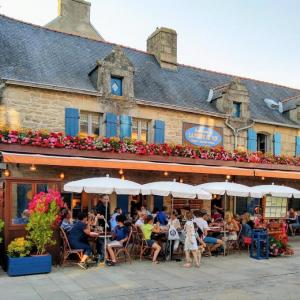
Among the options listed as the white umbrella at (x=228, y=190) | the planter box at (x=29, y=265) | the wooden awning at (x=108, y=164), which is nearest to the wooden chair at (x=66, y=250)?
the planter box at (x=29, y=265)

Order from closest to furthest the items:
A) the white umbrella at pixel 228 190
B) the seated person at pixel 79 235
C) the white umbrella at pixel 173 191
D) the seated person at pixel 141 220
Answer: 1. the seated person at pixel 79 235
2. the seated person at pixel 141 220
3. the white umbrella at pixel 173 191
4. the white umbrella at pixel 228 190

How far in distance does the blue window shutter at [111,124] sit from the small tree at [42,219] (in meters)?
6.10

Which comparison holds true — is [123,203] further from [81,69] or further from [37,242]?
[37,242]

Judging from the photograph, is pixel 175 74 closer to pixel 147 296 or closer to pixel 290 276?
pixel 290 276

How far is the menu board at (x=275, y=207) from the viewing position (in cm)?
1770

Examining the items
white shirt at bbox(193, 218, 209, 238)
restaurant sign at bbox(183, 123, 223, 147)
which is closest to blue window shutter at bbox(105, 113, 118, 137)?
restaurant sign at bbox(183, 123, 223, 147)

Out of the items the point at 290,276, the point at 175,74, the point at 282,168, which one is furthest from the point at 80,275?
the point at 175,74

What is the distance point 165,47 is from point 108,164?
9.17 m

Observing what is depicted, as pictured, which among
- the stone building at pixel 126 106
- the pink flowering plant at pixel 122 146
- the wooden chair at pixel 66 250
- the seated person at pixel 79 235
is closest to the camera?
the wooden chair at pixel 66 250

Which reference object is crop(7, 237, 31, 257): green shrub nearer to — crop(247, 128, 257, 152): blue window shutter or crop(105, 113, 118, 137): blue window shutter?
crop(105, 113, 118, 137): blue window shutter

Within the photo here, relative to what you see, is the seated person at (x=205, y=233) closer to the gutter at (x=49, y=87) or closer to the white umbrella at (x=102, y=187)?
the white umbrella at (x=102, y=187)

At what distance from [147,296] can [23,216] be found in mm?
3495

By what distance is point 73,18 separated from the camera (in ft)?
70.2

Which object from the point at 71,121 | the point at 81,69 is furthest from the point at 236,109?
the point at 71,121
